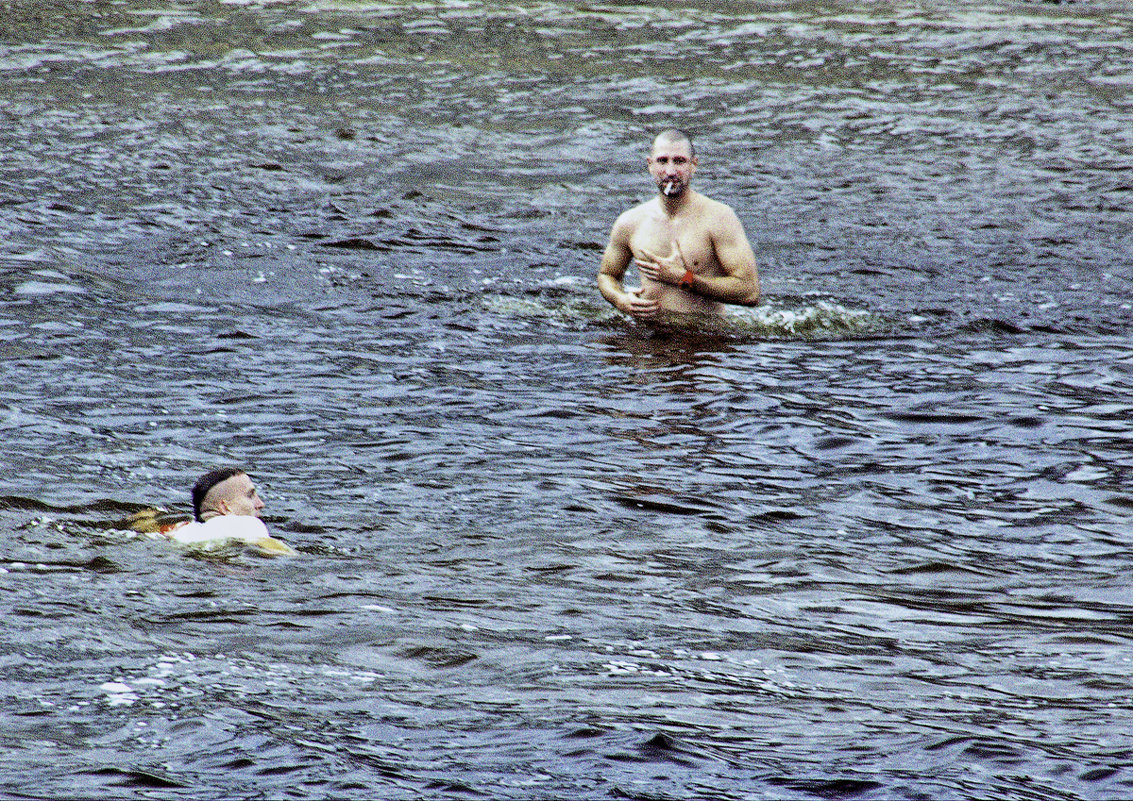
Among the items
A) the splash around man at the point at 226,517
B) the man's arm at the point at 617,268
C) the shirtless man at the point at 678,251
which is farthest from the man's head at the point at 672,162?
the splash around man at the point at 226,517

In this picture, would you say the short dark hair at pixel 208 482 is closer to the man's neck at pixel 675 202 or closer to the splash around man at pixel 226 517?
the splash around man at pixel 226 517

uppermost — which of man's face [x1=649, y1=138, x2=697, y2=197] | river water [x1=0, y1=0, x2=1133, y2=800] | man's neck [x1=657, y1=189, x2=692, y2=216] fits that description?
man's face [x1=649, y1=138, x2=697, y2=197]

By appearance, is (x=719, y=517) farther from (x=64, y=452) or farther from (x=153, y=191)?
(x=153, y=191)

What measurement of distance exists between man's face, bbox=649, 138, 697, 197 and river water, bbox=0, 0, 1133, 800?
3.36 ft

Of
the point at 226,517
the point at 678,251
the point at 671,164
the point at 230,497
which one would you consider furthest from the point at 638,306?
the point at 226,517

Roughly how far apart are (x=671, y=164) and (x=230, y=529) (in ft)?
17.4

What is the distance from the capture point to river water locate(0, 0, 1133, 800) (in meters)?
4.96

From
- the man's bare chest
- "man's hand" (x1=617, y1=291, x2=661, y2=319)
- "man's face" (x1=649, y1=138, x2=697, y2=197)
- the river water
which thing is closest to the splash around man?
the river water

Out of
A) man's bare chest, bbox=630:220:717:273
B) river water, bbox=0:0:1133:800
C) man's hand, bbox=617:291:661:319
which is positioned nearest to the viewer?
river water, bbox=0:0:1133:800

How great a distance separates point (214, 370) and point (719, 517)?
3864 millimetres

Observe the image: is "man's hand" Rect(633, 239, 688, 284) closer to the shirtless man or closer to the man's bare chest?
the shirtless man

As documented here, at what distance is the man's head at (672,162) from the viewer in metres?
11.0

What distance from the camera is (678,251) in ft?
37.0

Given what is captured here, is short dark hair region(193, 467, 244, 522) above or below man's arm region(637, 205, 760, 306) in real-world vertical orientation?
below
